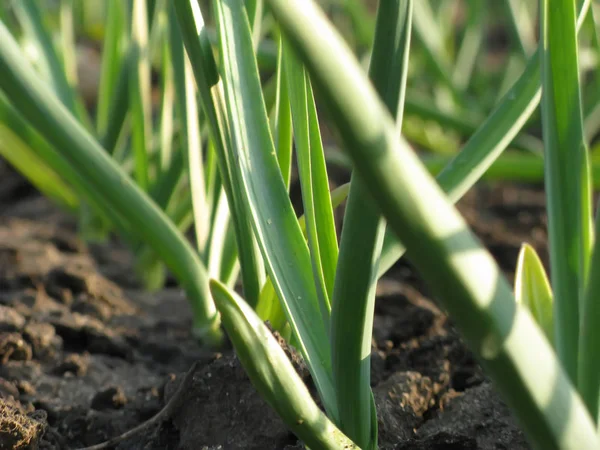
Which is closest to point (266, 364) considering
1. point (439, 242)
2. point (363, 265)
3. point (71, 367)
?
point (363, 265)

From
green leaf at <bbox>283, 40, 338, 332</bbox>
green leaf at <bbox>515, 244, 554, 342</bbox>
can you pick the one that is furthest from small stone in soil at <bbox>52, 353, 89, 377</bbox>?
green leaf at <bbox>515, 244, 554, 342</bbox>

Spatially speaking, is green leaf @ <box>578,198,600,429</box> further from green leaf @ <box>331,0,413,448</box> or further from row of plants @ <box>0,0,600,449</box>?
green leaf @ <box>331,0,413,448</box>

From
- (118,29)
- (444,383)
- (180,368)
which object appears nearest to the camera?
(444,383)

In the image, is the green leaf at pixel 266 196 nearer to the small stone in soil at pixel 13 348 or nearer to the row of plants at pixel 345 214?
the row of plants at pixel 345 214

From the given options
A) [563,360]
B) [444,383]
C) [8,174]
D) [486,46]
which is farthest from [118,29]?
[486,46]

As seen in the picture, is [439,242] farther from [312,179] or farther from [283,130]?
[283,130]

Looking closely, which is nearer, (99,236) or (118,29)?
(118,29)

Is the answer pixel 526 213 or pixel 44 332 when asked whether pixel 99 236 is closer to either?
pixel 44 332
